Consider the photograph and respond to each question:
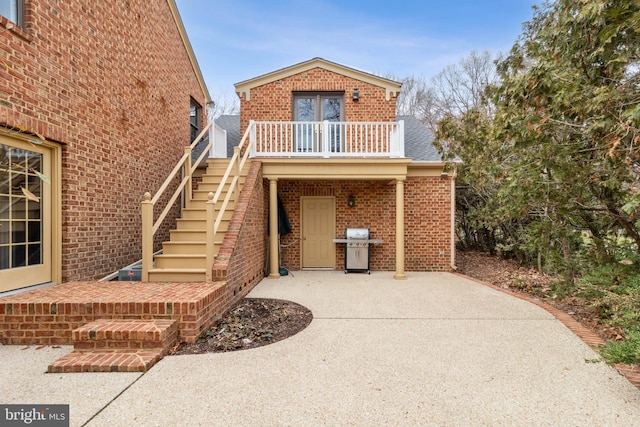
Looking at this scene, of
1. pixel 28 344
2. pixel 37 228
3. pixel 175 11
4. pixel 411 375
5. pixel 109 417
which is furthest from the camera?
pixel 175 11

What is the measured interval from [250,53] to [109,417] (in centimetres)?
2073

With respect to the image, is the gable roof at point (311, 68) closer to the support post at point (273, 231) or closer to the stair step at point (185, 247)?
the support post at point (273, 231)

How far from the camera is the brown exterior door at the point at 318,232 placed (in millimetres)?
9141

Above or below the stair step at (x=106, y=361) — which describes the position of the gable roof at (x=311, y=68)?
above

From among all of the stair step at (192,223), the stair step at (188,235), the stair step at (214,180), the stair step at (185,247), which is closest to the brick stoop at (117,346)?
the stair step at (185,247)

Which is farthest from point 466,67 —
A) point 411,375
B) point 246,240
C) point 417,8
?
point 411,375

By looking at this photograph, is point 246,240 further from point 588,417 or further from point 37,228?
point 588,417

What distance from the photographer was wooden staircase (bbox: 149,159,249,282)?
4.93 m

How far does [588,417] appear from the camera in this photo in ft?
7.84

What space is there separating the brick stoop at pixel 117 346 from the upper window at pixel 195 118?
7.78m

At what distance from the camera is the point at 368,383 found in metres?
2.88

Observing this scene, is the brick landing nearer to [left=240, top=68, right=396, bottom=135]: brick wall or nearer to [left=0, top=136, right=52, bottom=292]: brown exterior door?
[left=0, top=136, right=52, bottom=292]: brown exterior door

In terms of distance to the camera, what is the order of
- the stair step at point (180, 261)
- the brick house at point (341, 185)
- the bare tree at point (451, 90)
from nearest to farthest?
the stair step at point (180, 261) → the brick house at point (341, 185) → the bare tree at point (451, 90)

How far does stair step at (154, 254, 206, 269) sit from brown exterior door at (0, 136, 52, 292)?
1409 millimetres
